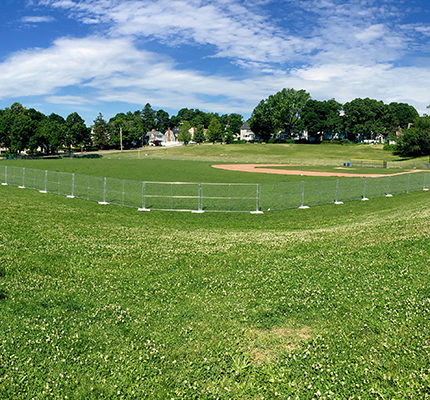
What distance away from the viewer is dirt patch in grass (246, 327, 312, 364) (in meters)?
6.99

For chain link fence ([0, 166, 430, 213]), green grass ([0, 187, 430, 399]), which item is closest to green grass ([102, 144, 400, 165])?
chain link fence ([0, 166, 430, 213])

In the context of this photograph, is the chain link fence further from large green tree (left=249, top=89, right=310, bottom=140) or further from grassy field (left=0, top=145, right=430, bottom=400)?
large green tree (left=249, top=89, right=310, bottom=140)

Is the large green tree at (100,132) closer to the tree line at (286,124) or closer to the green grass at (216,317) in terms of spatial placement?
the tree line at (286,124)

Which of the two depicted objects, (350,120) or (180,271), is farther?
(350,120)

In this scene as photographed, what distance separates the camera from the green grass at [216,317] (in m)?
6.30

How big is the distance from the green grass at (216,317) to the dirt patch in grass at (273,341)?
25 mm

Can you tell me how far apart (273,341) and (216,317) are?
4.87 ft

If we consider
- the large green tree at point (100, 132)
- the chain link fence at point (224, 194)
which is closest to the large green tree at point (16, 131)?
the large green tree at point (100, 132)

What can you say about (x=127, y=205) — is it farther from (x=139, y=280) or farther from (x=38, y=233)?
(x=139, y=280)

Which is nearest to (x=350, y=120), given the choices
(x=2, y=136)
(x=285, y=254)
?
(x=2, y=136)

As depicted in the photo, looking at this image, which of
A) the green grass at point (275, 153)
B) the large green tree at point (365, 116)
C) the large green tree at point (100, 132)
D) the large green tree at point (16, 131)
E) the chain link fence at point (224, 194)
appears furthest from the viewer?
the large green tree at point (365, 116)

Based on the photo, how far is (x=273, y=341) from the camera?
739 centimetres

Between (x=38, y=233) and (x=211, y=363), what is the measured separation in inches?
435

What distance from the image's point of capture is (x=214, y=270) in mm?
11359
